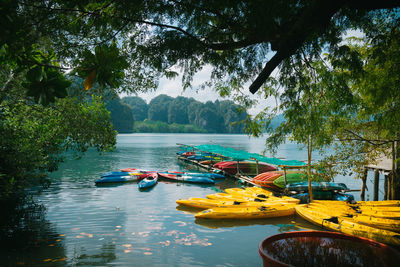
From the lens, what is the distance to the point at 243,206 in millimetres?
12281

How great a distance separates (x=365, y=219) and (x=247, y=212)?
4407 mm

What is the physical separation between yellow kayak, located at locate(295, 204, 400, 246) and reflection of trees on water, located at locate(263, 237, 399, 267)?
6293 mm

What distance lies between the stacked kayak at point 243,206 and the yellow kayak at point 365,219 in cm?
169

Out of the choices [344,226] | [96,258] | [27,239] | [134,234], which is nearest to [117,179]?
[134,234]

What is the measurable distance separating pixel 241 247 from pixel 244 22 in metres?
7.62

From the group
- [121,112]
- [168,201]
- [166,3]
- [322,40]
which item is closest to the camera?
[166,3]

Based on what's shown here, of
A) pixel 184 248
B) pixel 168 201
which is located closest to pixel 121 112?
pixel 168 201

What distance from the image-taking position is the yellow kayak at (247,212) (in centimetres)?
1145

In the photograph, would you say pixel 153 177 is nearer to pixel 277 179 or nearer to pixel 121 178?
pixel 121 178

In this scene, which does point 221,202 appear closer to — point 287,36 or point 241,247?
point 241,247

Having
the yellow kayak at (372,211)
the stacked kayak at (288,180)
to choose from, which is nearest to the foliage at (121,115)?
the stacked kayak at (288,180)

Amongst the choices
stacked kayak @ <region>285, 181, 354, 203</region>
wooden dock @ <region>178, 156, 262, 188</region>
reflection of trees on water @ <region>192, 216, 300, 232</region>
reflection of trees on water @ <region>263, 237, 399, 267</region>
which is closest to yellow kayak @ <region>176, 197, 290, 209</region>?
reflection of trees on water @ <region>192, 216, 300, 232</region>

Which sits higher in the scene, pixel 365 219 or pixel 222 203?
pixel 365 219

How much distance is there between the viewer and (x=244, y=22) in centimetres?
348
